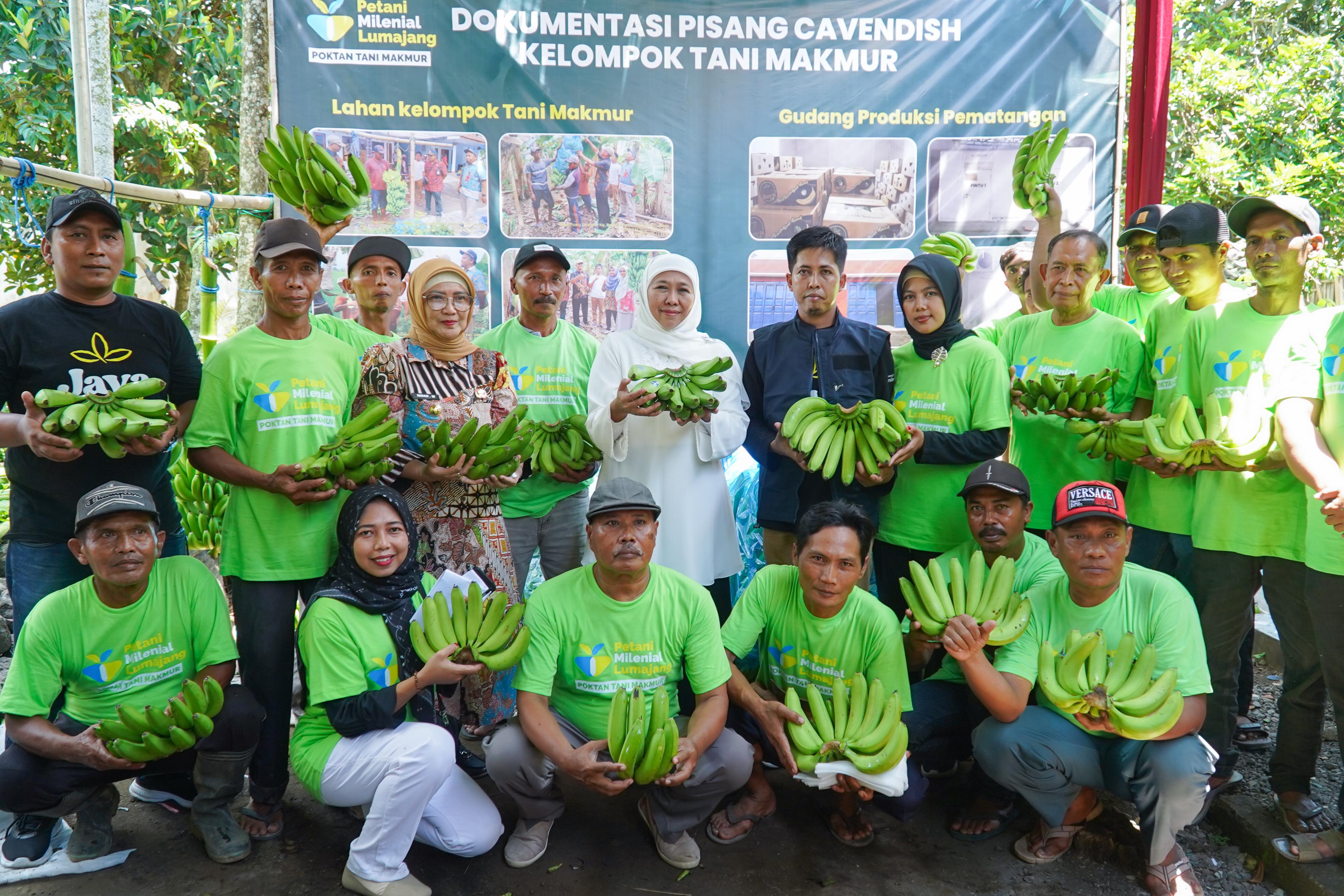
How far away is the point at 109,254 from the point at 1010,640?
378cm

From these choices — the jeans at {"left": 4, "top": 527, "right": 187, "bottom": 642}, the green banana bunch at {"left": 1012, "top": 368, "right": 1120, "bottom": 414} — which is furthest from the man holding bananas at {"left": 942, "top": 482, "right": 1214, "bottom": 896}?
the jeans at {"left": 4, "top": 527, "right": 187, "bottom": 642}

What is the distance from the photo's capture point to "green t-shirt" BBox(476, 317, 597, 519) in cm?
419

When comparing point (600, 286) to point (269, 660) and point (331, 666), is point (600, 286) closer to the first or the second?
point (269, 660)

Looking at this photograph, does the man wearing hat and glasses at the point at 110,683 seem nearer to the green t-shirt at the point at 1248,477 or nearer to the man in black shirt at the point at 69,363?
the man in black shirt at the point at 69,363

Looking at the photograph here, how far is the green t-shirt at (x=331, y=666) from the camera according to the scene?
3.23 m

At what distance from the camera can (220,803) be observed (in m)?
3.49

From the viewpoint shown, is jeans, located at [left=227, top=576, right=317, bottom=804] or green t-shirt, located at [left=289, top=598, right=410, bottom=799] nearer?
green t-shirt, located at [left=289, top=598, right=410, bottom=799]

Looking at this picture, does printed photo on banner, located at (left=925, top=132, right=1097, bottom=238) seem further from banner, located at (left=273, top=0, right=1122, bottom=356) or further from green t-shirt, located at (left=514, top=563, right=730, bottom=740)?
green t-shirt, located at (left=514, top=563, right=730, bottom=740)

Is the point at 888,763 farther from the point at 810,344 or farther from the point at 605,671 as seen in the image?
the point at 810,344

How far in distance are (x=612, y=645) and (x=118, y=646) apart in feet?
6.05

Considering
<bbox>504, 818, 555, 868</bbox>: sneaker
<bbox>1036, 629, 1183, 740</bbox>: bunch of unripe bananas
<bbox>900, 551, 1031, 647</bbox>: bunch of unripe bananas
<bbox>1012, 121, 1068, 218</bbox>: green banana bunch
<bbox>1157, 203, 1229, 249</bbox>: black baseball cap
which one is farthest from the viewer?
<bbox>1012, 121, 1068, 218</bbox>: green banana bunch

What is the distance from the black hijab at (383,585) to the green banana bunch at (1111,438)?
2.91m

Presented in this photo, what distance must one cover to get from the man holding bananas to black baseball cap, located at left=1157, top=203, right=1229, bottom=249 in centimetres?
133

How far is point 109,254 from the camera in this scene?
341 cm
